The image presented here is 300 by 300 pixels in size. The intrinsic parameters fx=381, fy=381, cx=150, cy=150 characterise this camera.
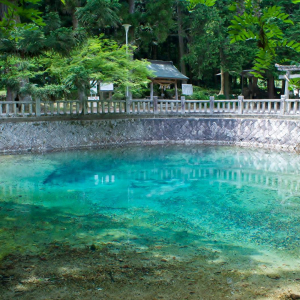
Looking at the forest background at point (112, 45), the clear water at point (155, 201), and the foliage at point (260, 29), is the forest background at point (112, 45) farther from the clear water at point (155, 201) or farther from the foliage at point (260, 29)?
the clear water at point (155, 201)

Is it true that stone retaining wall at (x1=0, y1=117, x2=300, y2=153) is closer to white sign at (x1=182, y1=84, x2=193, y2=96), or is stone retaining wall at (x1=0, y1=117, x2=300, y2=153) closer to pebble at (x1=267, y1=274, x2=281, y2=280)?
white sign at (x1=182, y1=84, x2=193, y2=96)

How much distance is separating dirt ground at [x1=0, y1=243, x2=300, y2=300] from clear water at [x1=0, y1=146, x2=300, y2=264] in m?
0.43

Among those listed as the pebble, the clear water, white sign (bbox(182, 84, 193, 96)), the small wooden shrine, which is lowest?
the pebble

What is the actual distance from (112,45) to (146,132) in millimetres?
4076

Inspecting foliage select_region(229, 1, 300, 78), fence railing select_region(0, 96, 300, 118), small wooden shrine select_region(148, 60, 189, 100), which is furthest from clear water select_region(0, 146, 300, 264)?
small wooden shrine select_region(148, 60, 189, 100)

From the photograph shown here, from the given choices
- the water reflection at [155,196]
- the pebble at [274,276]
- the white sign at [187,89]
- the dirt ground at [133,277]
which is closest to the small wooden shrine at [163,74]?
the white sign at [187,89]

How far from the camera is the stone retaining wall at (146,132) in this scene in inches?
585

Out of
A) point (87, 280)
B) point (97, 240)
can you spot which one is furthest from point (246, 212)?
point (87, 280)

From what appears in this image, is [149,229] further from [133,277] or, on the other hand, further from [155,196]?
[155,196]

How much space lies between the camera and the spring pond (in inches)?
184

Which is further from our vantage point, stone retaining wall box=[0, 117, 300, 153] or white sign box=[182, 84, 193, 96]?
white sign box=[182, 84, 193, 96]

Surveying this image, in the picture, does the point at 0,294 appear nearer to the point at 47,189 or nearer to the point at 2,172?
the point at 47,189

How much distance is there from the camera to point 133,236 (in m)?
6.56

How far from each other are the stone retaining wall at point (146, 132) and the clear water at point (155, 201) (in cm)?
106
